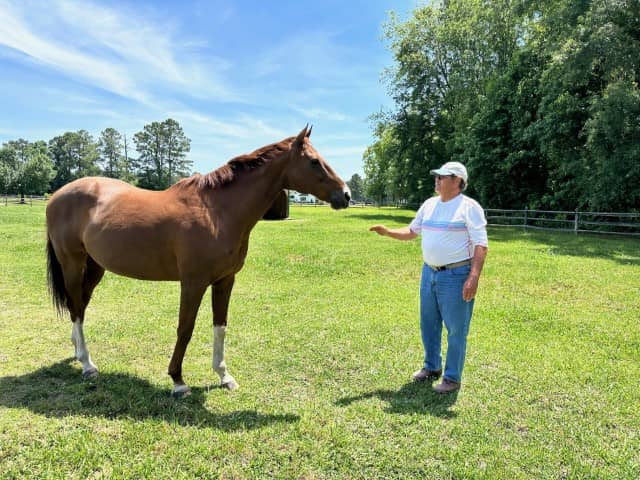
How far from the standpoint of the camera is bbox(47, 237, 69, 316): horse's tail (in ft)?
13.6

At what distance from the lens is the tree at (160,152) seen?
63250mm

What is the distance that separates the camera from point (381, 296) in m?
6.82

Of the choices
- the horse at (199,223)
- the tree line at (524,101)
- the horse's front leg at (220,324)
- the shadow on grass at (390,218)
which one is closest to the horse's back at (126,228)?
the horse at (199,223)

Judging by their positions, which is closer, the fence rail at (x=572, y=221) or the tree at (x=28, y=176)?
the fence rail at (x=572, y=221)

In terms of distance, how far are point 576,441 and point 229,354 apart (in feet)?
10.6

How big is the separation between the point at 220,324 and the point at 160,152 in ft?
223

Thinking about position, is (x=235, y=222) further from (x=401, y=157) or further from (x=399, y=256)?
(x=401, y=157)

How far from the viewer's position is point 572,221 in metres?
17.6

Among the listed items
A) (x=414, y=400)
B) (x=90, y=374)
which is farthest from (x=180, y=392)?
(x=414, y=400)

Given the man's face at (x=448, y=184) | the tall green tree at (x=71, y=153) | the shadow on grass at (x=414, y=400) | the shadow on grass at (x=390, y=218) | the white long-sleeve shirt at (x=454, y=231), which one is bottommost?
the shadow on grass at (x=414, y=400)

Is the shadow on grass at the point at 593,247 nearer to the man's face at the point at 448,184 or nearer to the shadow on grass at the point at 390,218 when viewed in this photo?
the shadow on grass at the point at 390,218

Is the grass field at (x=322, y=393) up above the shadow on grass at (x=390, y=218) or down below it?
below

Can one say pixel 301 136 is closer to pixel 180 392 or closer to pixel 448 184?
pixel 448 184

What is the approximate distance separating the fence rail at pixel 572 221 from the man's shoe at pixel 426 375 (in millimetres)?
15758
